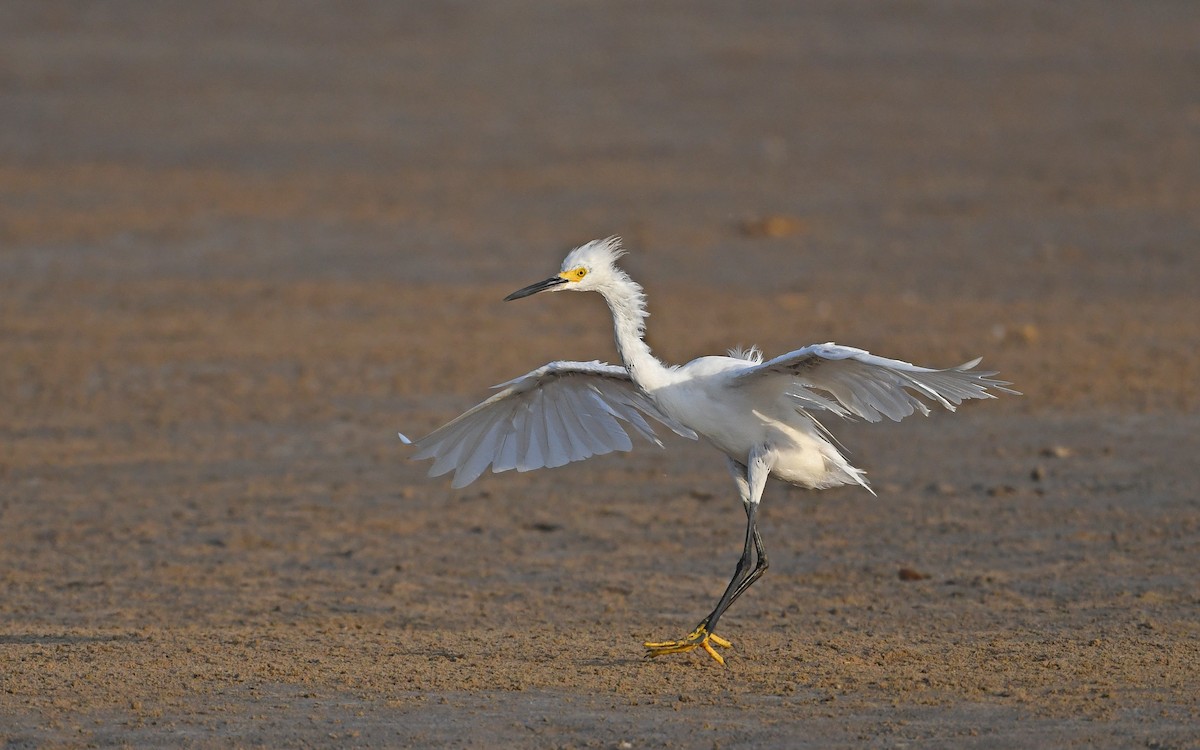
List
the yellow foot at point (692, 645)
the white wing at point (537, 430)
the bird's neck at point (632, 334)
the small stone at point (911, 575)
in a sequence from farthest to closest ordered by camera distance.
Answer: the small stone at point (911, 575) → the white wing at point (537, 430) → the bird's neck at point (632, 334) → the yellow foot at point (692, 645)

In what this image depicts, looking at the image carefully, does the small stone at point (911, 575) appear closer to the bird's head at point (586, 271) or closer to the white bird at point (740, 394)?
the white bird at point (740, 394)

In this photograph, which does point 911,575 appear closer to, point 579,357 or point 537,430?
point 537,430

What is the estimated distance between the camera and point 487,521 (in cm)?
1047

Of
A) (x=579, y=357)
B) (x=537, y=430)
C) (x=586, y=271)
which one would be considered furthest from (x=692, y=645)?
(x=579, y=357)

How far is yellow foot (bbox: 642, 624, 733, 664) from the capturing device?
7.59 meters

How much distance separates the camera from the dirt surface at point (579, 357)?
284 inches

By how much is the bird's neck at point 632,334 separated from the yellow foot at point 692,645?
1146mm

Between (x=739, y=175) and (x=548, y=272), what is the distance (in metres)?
6.74

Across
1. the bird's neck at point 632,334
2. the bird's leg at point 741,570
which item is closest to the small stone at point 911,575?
the bird's leg at point 741,570

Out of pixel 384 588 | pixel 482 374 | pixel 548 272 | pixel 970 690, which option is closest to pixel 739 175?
pixel 548 272

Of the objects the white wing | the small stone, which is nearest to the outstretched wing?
the white wing

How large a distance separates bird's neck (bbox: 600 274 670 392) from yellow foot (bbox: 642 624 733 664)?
115cm

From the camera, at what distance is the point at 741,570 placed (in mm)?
7895

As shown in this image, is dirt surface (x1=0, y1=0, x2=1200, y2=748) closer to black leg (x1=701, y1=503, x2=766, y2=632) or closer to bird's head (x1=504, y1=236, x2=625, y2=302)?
black leg (x1=701, y1=503, x2=766, y2=632)
